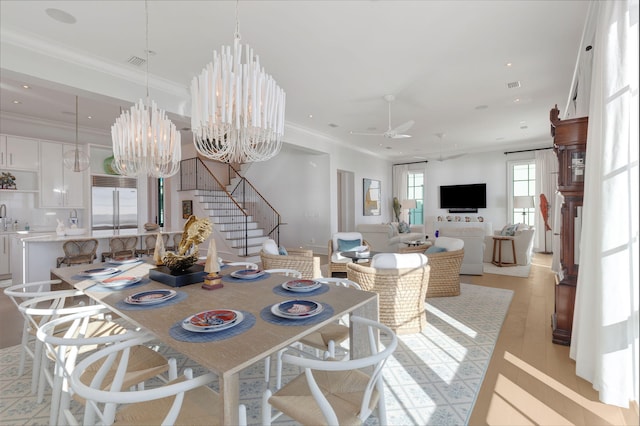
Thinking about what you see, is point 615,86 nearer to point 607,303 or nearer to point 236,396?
point 607,303

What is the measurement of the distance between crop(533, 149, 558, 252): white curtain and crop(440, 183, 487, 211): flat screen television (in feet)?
4.69

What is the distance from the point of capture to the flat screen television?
386 inches

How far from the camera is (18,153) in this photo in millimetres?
6113

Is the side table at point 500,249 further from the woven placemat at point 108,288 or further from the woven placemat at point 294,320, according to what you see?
the woven placemat at point 108,288

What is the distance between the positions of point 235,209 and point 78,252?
4.40 metres

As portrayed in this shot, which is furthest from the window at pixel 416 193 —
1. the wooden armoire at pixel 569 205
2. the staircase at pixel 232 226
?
the wooden armoire at pixel 569 205

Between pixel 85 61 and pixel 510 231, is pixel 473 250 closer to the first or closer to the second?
pixel 510 231

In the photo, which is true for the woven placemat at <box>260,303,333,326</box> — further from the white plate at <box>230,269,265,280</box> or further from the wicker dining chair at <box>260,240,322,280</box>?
the wicker dining chair at <box>260,240,322,280</box>

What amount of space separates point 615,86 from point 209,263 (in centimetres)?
283

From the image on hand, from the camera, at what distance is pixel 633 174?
159 cm

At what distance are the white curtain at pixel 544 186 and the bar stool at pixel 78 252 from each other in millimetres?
10366

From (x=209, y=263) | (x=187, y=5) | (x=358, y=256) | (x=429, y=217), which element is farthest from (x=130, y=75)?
(x=429, y=217)

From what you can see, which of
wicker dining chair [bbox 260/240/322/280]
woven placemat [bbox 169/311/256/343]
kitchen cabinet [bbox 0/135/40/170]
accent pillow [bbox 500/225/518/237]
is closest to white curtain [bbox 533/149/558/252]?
accent pillow [bbox 500/225/518/237]

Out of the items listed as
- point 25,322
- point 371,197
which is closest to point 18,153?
point 25,322
